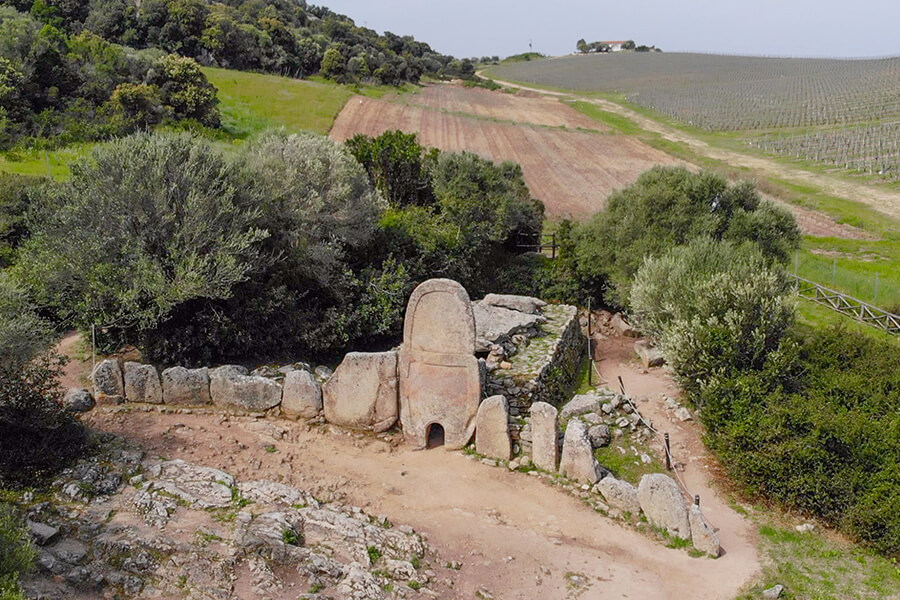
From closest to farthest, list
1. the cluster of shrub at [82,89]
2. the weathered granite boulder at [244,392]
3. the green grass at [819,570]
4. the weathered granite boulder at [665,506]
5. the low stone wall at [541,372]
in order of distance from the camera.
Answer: the green grass at [819,570] < the weathered granite boulder at [665,506] < the weathered granite boulder at [244,392] < the low stone wall at [541,372] < the cluster of shrub at [82,89]

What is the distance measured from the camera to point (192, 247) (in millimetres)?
17625

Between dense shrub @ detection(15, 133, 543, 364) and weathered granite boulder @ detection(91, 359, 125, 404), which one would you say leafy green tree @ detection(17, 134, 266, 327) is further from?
weathered granite boulder @ detection(91, 359, 125, 404)

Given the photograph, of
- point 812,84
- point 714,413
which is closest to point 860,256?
point 714,413

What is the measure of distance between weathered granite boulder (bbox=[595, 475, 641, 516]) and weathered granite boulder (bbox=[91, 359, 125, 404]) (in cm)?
1133

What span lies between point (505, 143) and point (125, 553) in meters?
45.0

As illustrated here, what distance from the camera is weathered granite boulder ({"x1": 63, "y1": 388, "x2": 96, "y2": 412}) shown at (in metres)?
15.6

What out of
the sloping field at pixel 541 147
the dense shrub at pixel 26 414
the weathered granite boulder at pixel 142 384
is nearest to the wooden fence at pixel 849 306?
the sloping field at pixel 541 147

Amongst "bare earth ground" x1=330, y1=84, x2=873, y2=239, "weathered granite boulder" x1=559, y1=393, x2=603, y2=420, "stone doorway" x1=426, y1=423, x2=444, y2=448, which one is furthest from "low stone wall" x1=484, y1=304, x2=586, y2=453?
"bare earth ground" x1=330, y1=84, x2=873, y2=239

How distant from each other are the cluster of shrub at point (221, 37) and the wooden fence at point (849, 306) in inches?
1998

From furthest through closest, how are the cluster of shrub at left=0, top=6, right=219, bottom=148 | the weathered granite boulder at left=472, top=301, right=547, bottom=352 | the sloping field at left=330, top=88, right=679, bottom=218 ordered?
the sloping field at left=330, top=88, right=679, bottom=218, the cluster of shrub at left=0, top=6, right=219, bottom=148, the weathered granite boulder at left=472, top=301, right=547, bottom=352

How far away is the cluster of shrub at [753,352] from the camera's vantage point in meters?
13.9

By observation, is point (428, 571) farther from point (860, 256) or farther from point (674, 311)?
point (860, 256)

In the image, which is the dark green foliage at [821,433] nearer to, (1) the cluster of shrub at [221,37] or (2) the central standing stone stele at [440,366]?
(2) the central standing stone stele at [440,366]

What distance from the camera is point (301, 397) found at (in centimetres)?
1634
